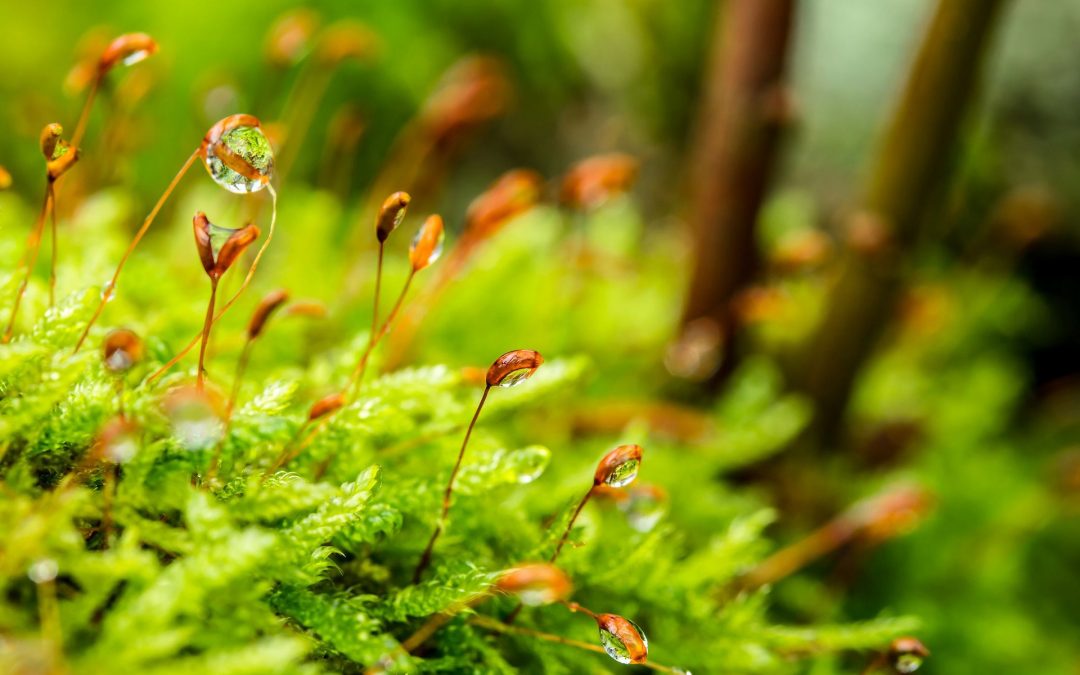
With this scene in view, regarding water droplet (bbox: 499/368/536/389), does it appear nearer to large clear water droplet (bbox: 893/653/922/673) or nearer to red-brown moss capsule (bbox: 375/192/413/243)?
red-brown moss capsule (bbox: 375/192/413/243)

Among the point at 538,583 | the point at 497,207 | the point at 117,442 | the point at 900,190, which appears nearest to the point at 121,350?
the point at 117,442

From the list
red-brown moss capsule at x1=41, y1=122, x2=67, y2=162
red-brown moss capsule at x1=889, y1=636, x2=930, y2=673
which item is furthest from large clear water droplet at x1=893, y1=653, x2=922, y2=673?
red-brown moss capsule at x1=41, y1=122, x2=67, y2=162

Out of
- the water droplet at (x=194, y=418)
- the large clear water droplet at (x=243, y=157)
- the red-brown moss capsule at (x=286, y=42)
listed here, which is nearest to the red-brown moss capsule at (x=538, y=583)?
the water droplet at (x=194, y=418)

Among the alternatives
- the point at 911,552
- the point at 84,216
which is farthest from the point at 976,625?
the point at 84,216

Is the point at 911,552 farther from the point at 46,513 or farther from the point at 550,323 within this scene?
the point at 46,513

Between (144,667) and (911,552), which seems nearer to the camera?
(144,667)

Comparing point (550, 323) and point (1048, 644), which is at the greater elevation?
point (550, 323)

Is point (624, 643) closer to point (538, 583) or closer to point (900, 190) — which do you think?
point (538, 583)
